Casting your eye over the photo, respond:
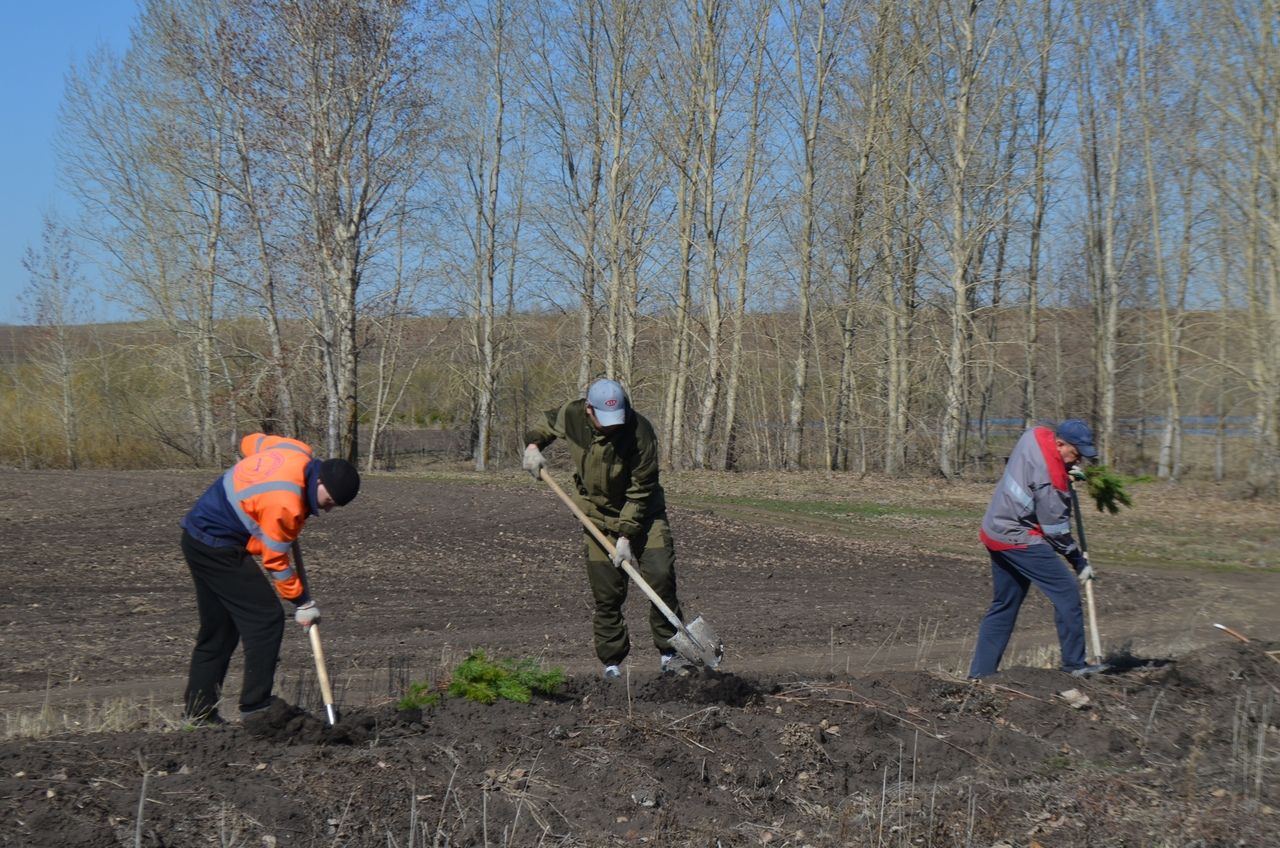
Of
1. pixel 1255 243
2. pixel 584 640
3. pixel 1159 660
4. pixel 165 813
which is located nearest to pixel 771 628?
pixel 584 640

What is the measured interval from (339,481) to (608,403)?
76.1 inches

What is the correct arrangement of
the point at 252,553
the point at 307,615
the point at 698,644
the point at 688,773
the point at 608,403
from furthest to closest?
the point at 698,644 < the point at 608,403 < the point at 252,553 < the point at 307,615 < the point at 688,773

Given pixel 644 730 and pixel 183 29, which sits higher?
pixel 183 29

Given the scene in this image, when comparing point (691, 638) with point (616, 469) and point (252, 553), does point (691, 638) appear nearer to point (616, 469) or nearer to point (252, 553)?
point (616, 469)

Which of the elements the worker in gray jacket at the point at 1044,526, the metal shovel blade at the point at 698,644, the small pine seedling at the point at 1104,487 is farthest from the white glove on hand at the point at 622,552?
the small pine seedling at the point at 1104,487

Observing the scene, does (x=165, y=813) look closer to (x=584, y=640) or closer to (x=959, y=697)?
(x=959, y=697)

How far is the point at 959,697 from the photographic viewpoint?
7070mm

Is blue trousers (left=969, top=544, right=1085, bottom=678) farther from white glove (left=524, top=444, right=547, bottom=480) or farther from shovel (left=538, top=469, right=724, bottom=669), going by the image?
white glove (left=524, top=444, right=547, bottom=480)

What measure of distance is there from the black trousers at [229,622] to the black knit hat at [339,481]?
73 centimetres

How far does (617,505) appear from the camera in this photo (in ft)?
25.6

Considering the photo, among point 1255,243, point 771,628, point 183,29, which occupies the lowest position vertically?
point 771,628

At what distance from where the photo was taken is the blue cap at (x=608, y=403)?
7289 millimetres

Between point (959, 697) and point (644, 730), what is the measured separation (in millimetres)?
2236

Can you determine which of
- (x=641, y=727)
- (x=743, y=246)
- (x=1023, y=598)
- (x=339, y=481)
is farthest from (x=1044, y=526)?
(x=743, y=246)
